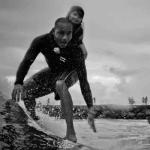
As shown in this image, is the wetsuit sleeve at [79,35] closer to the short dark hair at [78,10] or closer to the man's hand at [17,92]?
the short dark hair at [78,10]

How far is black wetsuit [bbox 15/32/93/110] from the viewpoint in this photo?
3.61 meters

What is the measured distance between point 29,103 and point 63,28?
1.40 m

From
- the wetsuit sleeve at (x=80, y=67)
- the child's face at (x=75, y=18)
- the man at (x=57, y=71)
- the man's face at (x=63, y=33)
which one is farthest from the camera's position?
the child's face at (x=75, y=18)

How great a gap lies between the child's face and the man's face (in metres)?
0.78

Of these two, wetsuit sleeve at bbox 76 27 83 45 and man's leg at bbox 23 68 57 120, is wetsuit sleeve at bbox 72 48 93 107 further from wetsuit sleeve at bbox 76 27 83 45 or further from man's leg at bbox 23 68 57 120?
man's leg at bbox 23 68 57 120

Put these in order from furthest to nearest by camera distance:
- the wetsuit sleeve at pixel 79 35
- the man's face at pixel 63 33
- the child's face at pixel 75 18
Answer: the child's face at pixel 75 18
the wetsuit sleeve at pixel 79 35
the man's face at pixel 63 33

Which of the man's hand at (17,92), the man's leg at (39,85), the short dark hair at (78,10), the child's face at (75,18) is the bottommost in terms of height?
the man's hand at (17,92)

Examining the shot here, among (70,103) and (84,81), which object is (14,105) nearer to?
A: (70,103)

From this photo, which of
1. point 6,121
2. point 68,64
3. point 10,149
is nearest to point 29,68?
point 68,64

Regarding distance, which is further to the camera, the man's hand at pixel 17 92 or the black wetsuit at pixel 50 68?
the black wetsuit at pixel 50 68

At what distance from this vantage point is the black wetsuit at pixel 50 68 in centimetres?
361

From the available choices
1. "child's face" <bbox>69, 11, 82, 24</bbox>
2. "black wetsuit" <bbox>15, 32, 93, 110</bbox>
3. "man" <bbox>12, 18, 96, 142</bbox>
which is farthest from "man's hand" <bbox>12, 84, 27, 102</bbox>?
"child's face" <bbox>69, 11, 82, 24</bbox>

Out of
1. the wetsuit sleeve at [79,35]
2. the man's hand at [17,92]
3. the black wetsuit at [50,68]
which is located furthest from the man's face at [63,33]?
the man's hand at [17,92]

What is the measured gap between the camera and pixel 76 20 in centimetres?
422
